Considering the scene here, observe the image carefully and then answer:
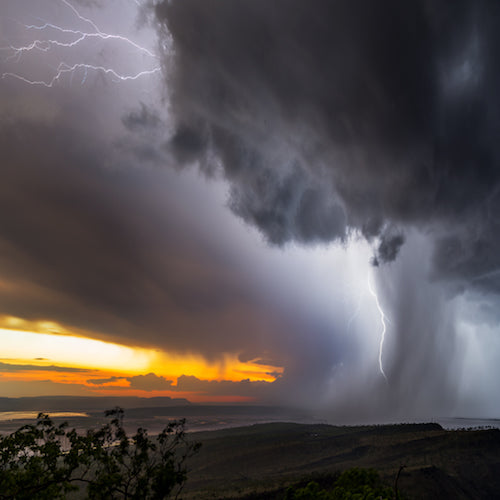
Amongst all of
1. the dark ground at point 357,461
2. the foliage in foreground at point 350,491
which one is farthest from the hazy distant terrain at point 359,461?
the foliage in foreground at point 350,491

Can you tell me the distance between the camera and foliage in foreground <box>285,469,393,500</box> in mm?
18578

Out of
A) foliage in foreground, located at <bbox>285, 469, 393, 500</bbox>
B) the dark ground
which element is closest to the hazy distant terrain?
the dark ground

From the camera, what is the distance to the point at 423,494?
83.1 metres

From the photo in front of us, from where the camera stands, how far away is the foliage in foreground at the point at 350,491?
731 inches

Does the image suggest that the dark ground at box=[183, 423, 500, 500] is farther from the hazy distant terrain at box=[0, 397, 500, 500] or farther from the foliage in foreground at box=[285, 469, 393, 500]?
the foliage in foreground at box=[285, 469, 393, 500]

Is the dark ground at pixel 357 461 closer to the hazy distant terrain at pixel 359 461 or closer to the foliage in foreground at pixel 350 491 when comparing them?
the hazy distant terrain at pixel 359 461

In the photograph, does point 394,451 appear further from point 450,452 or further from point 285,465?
point 285,465

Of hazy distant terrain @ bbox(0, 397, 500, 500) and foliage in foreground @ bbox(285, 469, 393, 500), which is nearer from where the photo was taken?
foliage in foreground @ bbox(285, 469, 393, 500)

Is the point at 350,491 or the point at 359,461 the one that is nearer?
the point at 350,491

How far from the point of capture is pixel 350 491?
23.0 metres

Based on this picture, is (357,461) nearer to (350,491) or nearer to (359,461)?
(359,461)

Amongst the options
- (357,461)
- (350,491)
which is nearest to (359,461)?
(357,461)

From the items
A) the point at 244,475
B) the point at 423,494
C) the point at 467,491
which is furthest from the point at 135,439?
the point at 244,475

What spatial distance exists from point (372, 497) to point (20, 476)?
2353 cm
